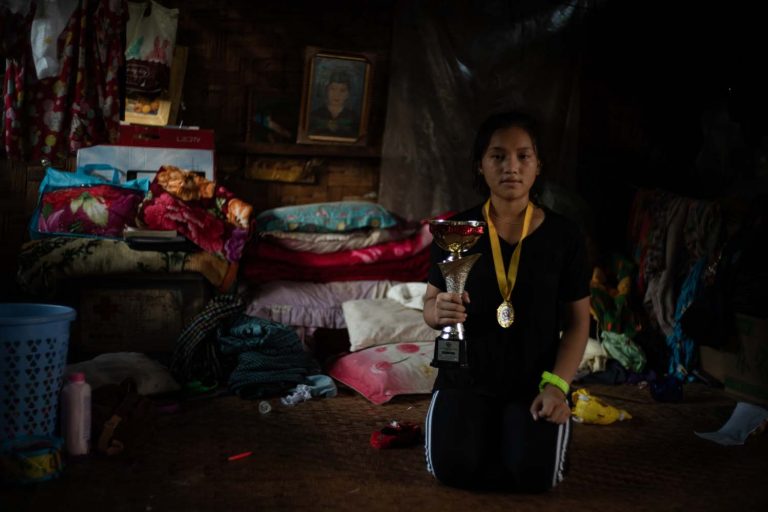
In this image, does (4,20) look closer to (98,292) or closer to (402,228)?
(98,292)

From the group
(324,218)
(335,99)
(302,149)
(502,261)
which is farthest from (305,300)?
(502,261)

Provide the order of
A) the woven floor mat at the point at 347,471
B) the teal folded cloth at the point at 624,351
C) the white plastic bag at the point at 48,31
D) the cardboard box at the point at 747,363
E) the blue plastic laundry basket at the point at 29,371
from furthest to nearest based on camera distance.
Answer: the teal folded cloth at the point at 624,351 → the cardboard box at the point at 747,363 → the white plastic bag at the point at 48,31 → the blue plastic laundry basket at the point at 29,371 → the woven floor mat at the point at 347,471

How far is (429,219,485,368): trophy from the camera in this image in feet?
7.76

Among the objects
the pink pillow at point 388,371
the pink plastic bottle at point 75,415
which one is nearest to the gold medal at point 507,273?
the pink pillow at point 388,371

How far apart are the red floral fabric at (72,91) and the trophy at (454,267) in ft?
5.87

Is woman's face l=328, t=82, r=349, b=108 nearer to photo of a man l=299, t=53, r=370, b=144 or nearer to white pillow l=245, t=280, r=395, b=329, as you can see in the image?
photo of a man l=299, t=53, r=370, b=144

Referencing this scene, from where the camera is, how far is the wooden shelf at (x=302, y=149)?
16.7ft

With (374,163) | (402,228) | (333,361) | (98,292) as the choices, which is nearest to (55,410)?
(98,292)

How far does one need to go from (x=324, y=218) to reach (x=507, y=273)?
93.3 inches

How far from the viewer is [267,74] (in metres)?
5.11

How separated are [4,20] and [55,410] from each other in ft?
5.10

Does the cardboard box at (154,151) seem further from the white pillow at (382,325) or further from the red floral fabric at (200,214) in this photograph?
the white pillow at (382,325)

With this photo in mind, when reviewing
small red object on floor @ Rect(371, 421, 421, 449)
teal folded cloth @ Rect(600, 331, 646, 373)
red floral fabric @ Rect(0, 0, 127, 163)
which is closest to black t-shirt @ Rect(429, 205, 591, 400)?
small red object on floor @ Rect(371, 421, 421, 449)

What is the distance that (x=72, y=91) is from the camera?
3385 millimetres
